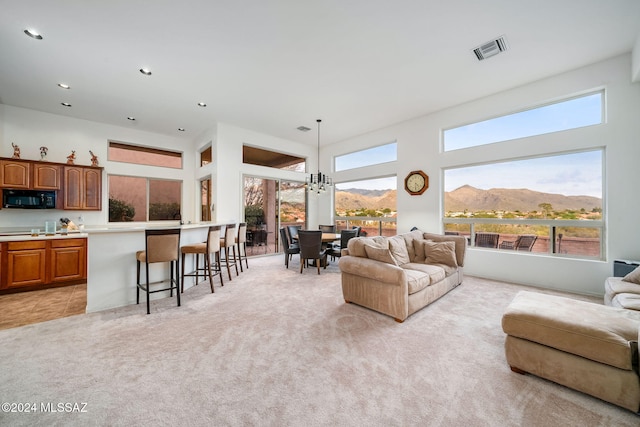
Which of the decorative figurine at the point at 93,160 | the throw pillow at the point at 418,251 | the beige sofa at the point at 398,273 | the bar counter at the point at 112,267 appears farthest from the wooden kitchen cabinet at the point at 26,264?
the throw pillow at the point at 418,251

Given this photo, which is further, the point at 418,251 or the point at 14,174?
the point at 14,174

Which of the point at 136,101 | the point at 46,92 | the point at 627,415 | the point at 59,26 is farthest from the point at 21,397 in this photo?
the point at 46,92

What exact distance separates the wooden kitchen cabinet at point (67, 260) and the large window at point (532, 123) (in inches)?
297

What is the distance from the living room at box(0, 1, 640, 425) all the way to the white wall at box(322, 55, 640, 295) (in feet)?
0.05

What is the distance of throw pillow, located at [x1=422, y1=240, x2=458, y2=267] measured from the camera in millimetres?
3684

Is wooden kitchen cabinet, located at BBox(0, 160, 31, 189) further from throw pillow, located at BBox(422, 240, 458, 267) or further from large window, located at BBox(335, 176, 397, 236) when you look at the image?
throw pillow, located at BBox(422, 240, 458, 267)

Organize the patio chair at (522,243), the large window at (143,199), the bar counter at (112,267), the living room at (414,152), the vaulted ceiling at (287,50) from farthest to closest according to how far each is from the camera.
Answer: the large window at (143,199)
the patio chair at (522,243)
the bar counter at (112,267)
the vaulted ceiling at (287,50)
the living room at (414,152)

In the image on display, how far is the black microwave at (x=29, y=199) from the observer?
4434 millimetres

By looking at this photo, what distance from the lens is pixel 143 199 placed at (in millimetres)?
6199

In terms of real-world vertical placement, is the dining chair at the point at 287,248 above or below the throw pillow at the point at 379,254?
below

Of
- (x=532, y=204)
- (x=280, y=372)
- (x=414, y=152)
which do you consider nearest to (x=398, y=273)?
(x=280, y=372)

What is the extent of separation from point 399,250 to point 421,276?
0.70 meters

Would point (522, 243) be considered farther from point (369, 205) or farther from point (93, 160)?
point (93, 160)

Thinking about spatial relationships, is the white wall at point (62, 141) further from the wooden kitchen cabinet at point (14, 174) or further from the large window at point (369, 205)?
the large window at point (369, 205)
